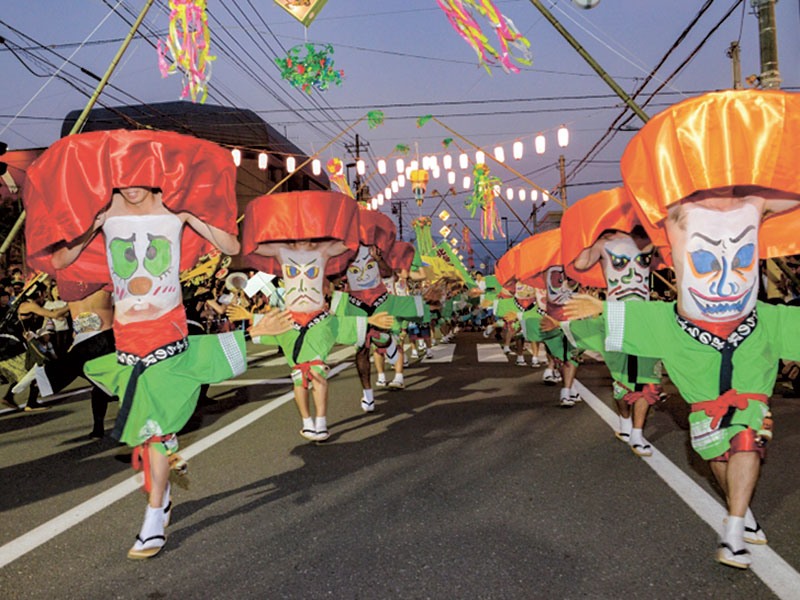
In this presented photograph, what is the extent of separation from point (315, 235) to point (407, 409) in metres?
2.64

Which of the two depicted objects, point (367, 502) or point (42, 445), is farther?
point (42, 445)

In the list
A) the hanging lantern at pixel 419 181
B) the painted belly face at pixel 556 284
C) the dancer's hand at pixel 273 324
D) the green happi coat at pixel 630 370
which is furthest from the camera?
the hanging lantern at pixel 419 181

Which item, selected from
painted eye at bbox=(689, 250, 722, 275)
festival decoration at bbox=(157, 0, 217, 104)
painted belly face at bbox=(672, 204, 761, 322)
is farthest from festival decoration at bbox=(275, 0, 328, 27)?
painted eye at bbox=(689, 250, 722, 275)

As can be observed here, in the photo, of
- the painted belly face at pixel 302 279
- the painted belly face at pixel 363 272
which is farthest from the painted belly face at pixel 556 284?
the painted belly face at pixel 302 279

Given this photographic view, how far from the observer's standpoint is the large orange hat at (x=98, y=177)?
3.38 meters

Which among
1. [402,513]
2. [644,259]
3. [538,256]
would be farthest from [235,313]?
[538,256]

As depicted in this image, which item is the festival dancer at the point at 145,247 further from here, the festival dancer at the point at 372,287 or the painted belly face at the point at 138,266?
the festival dancer at the point at 372,287

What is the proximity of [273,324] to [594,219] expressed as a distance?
261cm

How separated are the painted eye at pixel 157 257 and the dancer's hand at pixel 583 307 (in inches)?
86.6

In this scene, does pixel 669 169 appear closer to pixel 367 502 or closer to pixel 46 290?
pixel 367 502

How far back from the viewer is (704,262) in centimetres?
312

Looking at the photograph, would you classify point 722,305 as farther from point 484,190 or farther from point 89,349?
point 484,190

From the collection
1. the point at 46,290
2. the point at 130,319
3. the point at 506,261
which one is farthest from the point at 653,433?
the point at 46,290

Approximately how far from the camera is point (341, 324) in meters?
5.43
